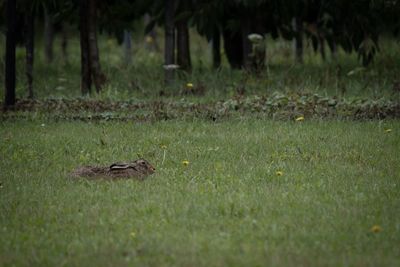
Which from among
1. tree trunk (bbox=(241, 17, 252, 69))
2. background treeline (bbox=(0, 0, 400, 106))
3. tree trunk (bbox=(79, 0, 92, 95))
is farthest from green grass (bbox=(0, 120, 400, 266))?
tree trunk (bbox=(241, 17, 252, 69))

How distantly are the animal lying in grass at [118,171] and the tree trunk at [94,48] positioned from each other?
6.96 m

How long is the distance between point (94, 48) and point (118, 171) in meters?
7.30

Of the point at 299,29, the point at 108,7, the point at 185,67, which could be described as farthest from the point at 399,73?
the point at 108,7

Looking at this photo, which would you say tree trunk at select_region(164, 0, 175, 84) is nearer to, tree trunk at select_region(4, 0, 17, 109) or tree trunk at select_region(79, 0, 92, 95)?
tree trunk at select_region(79, 0, 92, 95)

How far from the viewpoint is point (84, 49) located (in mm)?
14922

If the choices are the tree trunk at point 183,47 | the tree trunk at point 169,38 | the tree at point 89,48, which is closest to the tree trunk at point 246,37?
the tree trunk at point 183,47

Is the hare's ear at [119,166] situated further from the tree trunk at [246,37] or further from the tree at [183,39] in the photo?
the tree at [183,39]

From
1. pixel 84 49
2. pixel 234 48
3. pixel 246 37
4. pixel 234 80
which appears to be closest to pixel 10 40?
pixel 84 49

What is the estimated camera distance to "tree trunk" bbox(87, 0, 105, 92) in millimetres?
14688

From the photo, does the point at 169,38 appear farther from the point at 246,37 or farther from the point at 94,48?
the point at 246,37

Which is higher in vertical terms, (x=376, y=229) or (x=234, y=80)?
(x=376, y=229)

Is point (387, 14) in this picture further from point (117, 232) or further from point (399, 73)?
point (117, 232)

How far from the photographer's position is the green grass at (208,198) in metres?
5.55

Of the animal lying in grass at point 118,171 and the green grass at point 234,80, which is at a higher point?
the animal lying in grass at point 118,171
